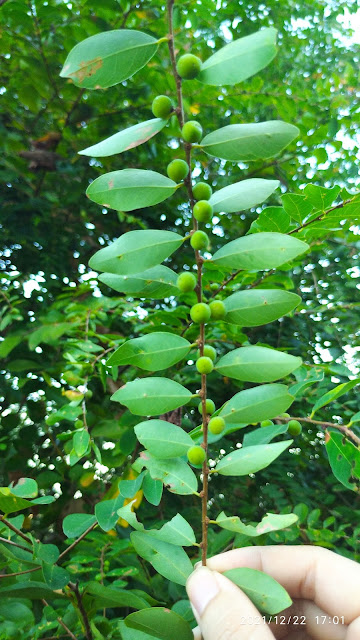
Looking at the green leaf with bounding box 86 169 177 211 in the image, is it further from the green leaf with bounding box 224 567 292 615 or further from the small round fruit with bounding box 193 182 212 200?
the green leaf with bounding box 224 567 292 615

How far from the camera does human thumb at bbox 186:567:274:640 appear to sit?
566 millimetres

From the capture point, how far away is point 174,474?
0.60 metres

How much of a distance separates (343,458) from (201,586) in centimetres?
28

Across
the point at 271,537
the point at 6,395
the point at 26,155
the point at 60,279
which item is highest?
the point at 26,155

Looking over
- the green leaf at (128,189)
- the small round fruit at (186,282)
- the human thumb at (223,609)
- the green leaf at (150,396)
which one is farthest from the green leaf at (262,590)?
the green leaf at (128,189)

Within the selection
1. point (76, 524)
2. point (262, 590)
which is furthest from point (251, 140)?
point (76, 524)

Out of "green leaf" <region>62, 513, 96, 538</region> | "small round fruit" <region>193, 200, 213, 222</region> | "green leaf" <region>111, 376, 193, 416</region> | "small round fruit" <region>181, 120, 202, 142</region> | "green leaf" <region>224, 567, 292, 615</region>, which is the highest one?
"small round fruit" <region>181, 120, 202, 142</region>

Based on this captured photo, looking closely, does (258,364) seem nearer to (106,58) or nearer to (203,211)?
(203,211)

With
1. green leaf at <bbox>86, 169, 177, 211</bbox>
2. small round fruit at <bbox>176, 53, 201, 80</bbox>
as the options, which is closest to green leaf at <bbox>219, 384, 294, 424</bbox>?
green leaf at <bbox>86, 169, 177, 211</bbox>

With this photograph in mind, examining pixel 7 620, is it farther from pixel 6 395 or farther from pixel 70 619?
pixel 6 395

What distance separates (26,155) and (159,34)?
0.65 meters

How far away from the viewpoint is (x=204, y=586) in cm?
60

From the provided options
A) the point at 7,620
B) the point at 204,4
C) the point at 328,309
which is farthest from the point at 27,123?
the point at 7,620

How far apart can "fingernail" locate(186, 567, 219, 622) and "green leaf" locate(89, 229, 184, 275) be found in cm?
39
